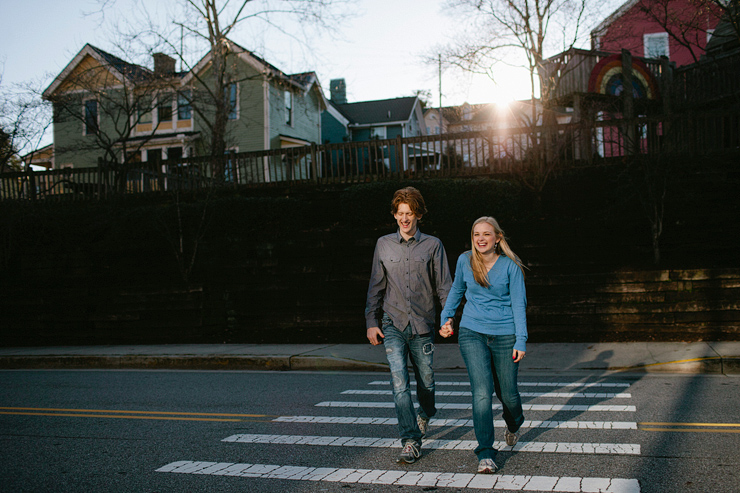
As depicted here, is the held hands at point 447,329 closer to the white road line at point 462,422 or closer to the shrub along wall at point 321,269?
the white road line at point 462,422

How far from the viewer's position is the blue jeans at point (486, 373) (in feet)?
13.2

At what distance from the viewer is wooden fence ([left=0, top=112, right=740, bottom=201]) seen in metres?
12.7

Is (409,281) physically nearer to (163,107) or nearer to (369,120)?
(163,107)

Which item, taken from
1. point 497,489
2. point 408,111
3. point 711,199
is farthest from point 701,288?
point 408,111

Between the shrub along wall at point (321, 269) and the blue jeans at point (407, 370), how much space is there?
5771 millimetres

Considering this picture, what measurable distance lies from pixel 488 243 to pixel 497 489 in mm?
1634

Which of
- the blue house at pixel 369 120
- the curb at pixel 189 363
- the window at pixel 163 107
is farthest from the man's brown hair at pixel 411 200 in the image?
the blue house at pixel 369 120

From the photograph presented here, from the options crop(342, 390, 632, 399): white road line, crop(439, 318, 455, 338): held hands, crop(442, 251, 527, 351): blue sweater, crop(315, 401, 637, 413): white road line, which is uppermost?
crop(442, 251, 527, 351): blue sweater

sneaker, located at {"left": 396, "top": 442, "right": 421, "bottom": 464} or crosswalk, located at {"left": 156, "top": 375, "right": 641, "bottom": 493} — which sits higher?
sneaker, located at {"left": 396, "top": 442, "right": 421, "bottom": 464}

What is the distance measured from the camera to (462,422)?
215 inches

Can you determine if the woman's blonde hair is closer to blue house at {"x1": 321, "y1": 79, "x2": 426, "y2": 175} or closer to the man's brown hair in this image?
the man's brown hair

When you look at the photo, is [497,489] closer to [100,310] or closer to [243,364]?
[243,364]

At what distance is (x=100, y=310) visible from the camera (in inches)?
460

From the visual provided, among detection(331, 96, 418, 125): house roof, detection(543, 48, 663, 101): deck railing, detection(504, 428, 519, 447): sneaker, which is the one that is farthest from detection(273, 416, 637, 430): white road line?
detection(331, 96, 418, 125): house roof
